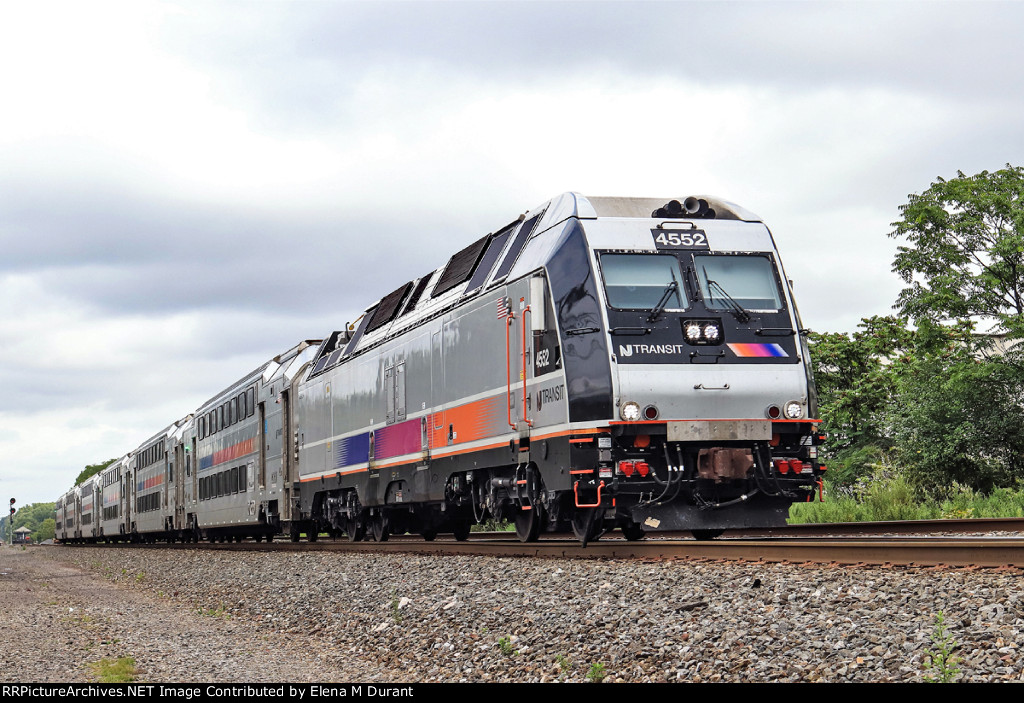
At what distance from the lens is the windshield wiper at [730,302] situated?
12844 mm

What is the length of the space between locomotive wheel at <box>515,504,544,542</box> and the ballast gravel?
1003 mm

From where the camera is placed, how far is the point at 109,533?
56.6 metres

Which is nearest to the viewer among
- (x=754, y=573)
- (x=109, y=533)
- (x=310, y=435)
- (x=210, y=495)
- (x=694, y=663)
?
(x=694, y=663)

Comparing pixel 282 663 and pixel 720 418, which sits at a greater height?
pixel 720 418

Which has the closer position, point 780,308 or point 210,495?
point 780,308

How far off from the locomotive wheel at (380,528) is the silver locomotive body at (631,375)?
201 inches

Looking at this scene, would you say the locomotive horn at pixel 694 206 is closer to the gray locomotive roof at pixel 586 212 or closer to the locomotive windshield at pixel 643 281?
the gray locomotive roof at pixel 586 212

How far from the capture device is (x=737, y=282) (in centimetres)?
1316

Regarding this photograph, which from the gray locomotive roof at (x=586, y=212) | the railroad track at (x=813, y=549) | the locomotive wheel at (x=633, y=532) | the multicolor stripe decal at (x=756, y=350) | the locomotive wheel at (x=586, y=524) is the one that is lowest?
the railroad track at (x=813, y=549)

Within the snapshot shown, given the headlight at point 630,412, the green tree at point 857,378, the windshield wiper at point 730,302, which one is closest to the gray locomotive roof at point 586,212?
the windshield wiper at point 730,302

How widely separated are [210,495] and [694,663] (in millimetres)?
29794

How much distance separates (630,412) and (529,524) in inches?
124
